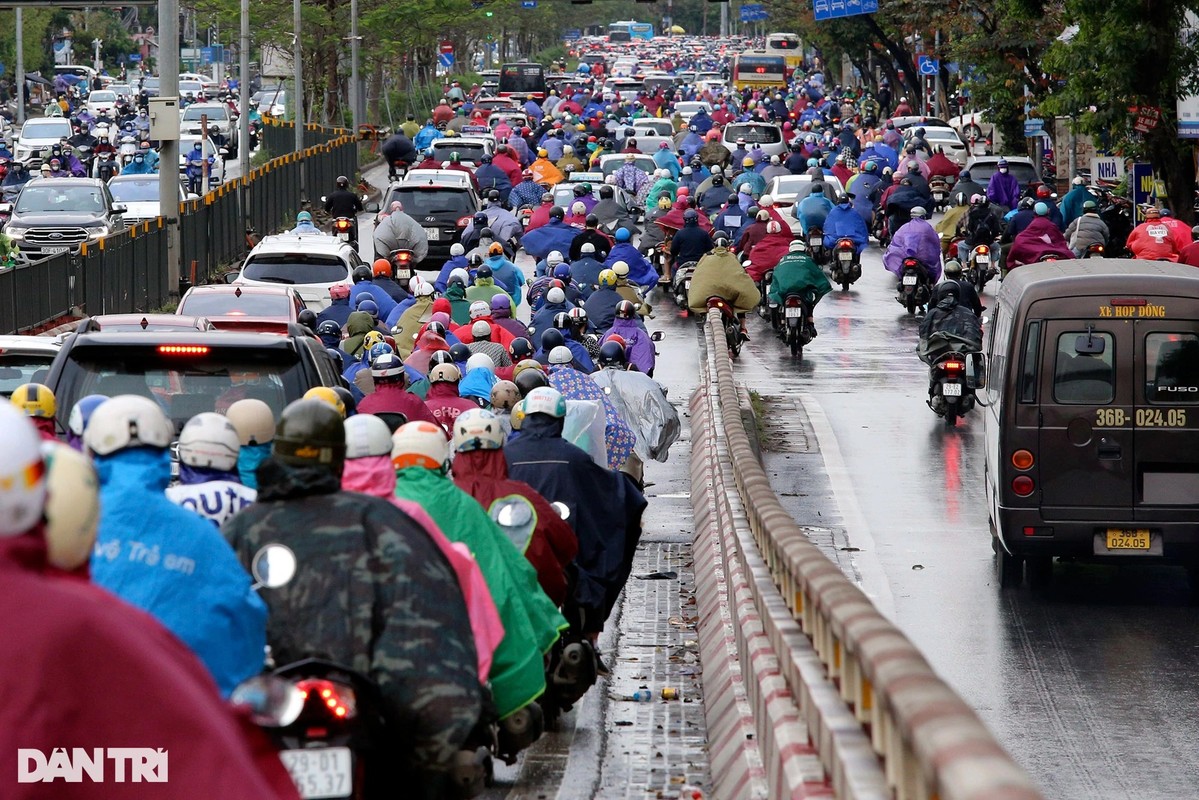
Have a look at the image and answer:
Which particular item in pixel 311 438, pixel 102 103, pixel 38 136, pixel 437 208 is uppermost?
pixel 102 103

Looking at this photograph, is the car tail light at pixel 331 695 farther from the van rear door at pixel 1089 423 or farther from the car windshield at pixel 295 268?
the car windshield at pixel 295 268

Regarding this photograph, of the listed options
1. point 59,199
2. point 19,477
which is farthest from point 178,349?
point 59,199

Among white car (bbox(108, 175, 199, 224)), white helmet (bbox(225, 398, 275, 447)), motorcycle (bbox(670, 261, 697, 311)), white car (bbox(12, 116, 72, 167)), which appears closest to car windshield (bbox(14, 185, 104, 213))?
white car (bbox(108, 175, 199, 224))

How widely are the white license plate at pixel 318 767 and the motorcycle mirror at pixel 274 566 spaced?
46cm

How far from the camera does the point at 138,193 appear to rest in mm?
42875

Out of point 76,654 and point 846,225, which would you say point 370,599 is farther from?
point 846,225

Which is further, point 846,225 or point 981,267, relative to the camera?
point 846,225

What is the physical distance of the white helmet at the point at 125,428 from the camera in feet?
18.3

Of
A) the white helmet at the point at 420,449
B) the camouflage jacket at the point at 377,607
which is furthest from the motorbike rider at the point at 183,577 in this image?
the white helmet at the point at 420,449

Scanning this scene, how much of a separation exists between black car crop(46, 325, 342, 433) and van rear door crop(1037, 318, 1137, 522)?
6.00 metres

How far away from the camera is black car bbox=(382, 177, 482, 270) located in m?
38.1

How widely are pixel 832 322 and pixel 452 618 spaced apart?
91.6 feet

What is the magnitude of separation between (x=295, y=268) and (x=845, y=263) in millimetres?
12935

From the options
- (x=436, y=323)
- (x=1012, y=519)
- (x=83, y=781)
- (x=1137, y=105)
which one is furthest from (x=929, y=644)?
(x=1137, y=105)
